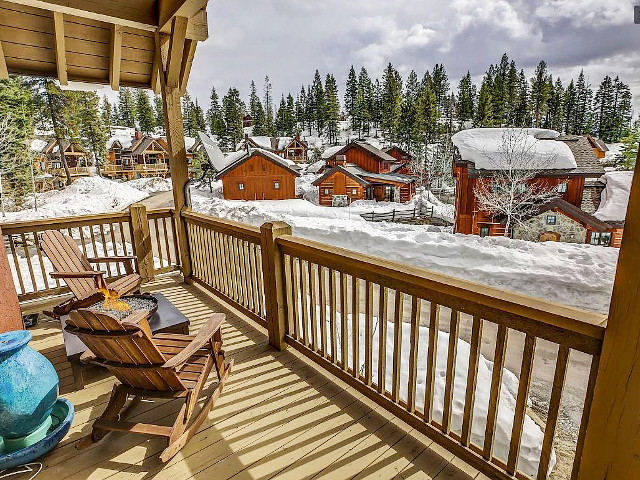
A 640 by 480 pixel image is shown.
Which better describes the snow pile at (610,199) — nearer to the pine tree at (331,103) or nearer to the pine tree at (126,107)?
the pine tree at (331,103)

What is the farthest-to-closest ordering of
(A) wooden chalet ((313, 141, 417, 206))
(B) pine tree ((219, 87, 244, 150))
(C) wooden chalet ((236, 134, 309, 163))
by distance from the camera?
(B) pine tree ((219, 87, 244, 150)) < (C) wooden chalet ((236, 134, 309, 163)) < (A) wooden chalet ((313, 141, 417, 206))

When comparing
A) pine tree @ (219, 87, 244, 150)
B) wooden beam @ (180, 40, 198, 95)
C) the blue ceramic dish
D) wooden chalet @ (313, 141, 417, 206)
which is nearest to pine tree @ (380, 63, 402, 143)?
wooden chalet @ (313, 141, 417, 206)

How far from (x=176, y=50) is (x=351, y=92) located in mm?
58491

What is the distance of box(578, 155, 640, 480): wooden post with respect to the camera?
1.05 m

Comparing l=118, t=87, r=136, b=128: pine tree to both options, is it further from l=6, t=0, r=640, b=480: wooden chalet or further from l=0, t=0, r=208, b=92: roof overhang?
l=6, t=0, r=640, b=480: wooden chalet

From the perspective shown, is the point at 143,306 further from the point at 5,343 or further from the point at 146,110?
the point at 146,110

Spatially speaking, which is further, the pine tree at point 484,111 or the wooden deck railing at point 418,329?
the pine tree at point 484,111

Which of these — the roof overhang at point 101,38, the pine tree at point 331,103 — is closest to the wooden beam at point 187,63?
the roof overhang at point 101,38

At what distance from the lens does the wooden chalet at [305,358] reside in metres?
1.27

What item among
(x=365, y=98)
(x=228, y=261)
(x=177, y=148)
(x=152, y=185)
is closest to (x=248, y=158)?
(x=152, y=185)

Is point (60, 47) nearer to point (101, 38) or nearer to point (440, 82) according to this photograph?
point (101, 38)

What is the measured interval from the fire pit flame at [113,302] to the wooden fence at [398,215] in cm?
1881

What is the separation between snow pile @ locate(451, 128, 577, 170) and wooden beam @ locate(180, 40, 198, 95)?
1522 cm

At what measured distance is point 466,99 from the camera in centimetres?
4084
